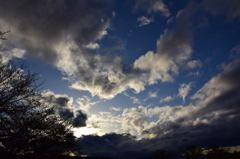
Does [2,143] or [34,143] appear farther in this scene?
[34,143]

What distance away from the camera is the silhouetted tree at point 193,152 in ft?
201

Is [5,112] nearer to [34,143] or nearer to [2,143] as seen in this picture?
[2,143]

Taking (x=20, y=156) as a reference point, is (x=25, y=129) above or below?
above

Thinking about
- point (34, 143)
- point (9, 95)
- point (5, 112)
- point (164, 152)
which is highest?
point (9, 95)

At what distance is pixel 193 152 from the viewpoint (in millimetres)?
62312

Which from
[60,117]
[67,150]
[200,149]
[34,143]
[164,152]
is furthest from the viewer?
[164,152]

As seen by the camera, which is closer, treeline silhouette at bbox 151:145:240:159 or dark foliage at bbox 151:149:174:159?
treeline silhouette at bbox 151:145:240:159

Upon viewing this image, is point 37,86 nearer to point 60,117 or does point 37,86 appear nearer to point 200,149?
point 60,117

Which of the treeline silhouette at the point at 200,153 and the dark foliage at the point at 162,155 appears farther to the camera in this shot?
the dark foliage at the point at 162,155

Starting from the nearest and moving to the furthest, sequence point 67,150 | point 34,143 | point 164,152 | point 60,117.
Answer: point 34,143, point 60,117, point 67,150, point 164,152

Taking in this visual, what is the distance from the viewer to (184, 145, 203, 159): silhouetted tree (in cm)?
6130

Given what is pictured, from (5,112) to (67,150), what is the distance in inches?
265

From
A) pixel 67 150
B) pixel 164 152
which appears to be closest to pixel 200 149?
pixel 164 152

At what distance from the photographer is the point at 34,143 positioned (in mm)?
7809
